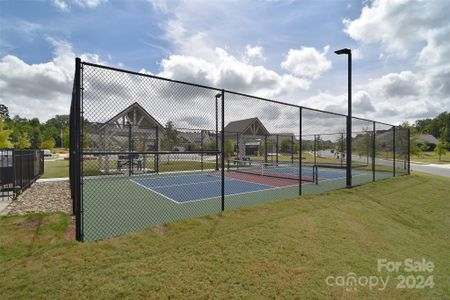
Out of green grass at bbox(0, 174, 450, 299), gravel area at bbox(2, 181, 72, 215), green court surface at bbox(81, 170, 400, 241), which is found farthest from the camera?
gravel area at bbox(2, 181, 72, 215)

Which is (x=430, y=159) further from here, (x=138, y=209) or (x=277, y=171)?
(x=138, y=209)

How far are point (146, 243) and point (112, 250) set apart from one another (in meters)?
0.46

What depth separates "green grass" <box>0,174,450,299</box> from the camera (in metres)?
2.55

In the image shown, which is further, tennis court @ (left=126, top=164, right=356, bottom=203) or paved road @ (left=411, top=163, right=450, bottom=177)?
paved road @ (left=411, top=163, right=450, bottom=177)

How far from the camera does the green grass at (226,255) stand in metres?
2.55

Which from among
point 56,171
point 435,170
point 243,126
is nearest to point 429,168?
point 435,170

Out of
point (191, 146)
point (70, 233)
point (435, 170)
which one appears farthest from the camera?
point (435, 170)

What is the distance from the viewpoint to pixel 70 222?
179 inches

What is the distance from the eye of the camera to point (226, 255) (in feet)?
10.8

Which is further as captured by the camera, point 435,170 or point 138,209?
point 435,170

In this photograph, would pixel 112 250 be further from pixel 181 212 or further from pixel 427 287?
pixel 427 287

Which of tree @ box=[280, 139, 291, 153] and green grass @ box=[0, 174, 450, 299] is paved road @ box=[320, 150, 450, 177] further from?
green grass @ box=[0, 174, 450, 299]

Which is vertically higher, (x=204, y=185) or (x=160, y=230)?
(x=160, y=230)

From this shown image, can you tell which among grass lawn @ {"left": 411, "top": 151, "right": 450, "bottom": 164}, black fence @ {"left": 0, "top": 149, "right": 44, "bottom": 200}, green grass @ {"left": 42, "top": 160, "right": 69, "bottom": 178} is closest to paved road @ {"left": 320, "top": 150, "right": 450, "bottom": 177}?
grass lawn @ {"left": 411, "top": 151, "right": 450, "bottom": 164}
